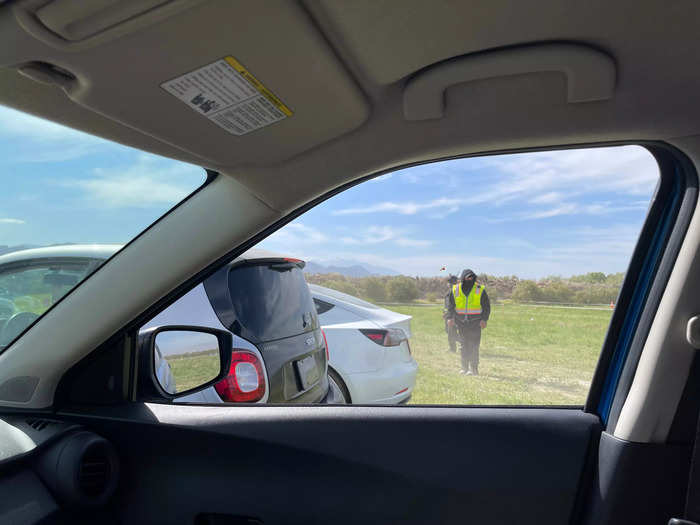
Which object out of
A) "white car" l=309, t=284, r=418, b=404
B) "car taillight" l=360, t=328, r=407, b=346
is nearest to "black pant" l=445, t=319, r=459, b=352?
"white car" l=309, t=284, r=418, b=404

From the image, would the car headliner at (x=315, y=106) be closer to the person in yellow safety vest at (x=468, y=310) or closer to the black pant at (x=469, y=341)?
the black pant at (x=469, y=341)

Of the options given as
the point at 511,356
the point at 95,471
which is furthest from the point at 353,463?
the point at 511,356

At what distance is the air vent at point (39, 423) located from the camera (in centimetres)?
151

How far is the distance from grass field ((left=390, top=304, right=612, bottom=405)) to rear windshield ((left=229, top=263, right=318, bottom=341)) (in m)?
1.00

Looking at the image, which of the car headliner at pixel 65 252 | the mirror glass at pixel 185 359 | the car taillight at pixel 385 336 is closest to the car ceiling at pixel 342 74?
the car headliner at pixel 65 252

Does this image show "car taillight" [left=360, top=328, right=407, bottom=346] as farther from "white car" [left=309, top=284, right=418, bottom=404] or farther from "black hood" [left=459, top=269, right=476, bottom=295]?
"black hood" [left=459, top=269, right=476, bottom=295]

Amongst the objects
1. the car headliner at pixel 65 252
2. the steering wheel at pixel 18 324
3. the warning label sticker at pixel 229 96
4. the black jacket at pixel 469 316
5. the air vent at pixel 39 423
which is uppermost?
the warning label sticker at pixel 229 96

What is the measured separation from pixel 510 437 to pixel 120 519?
4.41 ft

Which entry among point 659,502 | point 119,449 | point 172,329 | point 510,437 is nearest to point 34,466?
point 119,449

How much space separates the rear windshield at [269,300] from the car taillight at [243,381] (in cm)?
14

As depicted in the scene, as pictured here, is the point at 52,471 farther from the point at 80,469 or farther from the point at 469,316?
the point at 469,316

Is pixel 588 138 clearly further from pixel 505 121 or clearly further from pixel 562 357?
pixel 562 357

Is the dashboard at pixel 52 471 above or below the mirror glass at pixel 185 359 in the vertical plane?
below

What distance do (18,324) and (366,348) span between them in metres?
2.87
